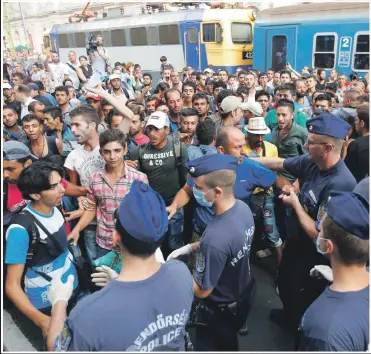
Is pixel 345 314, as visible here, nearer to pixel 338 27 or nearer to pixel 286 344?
pixel 286 344

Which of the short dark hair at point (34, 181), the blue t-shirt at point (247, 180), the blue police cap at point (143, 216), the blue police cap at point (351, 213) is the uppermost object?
the blue police cap at point (143, 216)

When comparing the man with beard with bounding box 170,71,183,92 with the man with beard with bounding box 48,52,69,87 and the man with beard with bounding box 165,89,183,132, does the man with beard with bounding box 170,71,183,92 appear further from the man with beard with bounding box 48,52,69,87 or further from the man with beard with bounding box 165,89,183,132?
the man with beard with bounding box 48,52,69,87

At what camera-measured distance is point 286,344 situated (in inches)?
128

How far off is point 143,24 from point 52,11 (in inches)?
1230

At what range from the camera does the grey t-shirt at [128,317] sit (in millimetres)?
1508

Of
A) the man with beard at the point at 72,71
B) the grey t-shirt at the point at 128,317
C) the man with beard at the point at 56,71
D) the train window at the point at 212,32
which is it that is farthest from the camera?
the train window at the point at 212,32

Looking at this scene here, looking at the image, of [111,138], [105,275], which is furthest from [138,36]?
[105,275]

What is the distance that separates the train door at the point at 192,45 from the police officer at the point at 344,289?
14597 millimetres

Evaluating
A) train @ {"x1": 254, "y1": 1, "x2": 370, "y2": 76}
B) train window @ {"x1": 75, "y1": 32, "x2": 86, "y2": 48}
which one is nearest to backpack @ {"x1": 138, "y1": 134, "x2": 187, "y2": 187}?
train @ {"x1": 254, "y1": 1, "x2": 370, "y2": 76}

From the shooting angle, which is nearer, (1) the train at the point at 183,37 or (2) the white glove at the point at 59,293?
(2) the white glove at the point at 59,293

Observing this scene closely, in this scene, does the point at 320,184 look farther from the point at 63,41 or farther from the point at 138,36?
the point at 63,41

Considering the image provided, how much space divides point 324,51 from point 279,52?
1.80 metres

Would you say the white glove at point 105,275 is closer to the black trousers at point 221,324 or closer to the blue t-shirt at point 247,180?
the black trousers at point 221,324

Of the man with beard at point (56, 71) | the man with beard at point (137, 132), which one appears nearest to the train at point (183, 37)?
the man with beard at point (56, 71)
